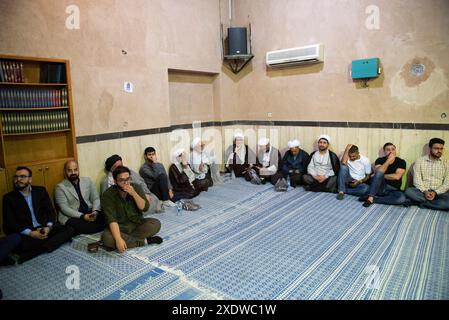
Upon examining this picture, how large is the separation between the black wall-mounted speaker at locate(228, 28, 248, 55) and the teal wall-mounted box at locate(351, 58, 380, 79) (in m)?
1.96

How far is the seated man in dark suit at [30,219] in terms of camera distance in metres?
3.01

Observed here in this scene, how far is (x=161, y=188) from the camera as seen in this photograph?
4.48 m

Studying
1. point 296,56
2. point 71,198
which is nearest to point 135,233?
point 71,198

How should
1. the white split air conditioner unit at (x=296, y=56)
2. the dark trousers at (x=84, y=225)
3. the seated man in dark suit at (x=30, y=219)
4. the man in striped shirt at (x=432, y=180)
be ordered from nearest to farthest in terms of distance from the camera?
the seated man in dark suit at (x=30, y=219)
the dark trousers at (x=84, y=225)
the man in striped shirt at (x=432, y=180)
the white split air conditioner unit at (x=296, y=56)

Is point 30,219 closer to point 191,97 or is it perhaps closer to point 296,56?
point 191,97

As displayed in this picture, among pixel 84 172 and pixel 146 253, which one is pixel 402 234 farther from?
pixel 84 172

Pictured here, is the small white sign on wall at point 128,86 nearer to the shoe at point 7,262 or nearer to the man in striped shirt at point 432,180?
the shoe at point 7,262

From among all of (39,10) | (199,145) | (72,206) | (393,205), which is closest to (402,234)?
(393,205)

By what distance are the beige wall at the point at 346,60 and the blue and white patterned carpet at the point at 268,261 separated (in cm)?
161

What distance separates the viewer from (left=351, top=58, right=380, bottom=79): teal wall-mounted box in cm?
457

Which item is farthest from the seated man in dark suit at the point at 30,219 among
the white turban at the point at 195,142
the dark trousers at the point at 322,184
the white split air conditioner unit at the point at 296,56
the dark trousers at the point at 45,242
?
the white split air conditioner unit at the point at 296,56

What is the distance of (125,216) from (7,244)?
958 mm

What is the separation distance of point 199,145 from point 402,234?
10.2ft

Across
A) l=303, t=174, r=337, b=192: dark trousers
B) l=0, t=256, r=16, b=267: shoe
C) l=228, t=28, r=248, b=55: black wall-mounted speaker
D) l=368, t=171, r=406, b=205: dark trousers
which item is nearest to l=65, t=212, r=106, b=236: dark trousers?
l=0, t=256, r=16, b=267: shoe
